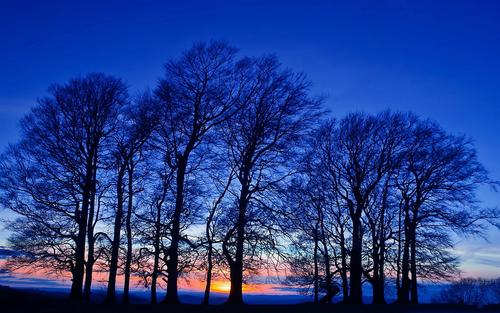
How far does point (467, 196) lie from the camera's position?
3117 centimetres

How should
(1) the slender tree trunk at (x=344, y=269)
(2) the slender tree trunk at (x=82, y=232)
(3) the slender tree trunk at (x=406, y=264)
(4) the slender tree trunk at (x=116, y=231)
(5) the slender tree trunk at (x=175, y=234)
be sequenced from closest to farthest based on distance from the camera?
(5) the slender tree trunk at (x=175, y=234)
(2) the slender tree trunk at (x=82, y=232)
(4) the slender tree trunk at (x=116, y=231)
(3) the slender tree trunk at (x=406, y=264)
(1) the slender tree trunk at (x=344, y=269)

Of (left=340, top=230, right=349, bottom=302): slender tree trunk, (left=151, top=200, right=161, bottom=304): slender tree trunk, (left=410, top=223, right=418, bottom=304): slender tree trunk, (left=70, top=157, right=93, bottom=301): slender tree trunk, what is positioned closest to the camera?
(left=151, top=200, right=161, bottom=304): slender tree trunk

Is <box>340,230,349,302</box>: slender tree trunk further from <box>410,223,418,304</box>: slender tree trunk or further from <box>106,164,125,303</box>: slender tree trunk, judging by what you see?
<box>106,164,125,303</box>: slender tree trunk

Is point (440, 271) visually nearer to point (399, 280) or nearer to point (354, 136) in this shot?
point (399, 280)

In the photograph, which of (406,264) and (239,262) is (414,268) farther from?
(239,262)

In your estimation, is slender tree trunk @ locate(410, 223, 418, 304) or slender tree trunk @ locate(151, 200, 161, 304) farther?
slender tree trunk @ locate(410, 223, 418, 304)

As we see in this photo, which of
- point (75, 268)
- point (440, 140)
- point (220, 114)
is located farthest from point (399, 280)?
point (75, 268)

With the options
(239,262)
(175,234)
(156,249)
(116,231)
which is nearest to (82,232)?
(116,231)

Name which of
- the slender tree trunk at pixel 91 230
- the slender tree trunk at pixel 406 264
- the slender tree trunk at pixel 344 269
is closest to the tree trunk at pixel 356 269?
the slender tree trunk at pixel 344 269

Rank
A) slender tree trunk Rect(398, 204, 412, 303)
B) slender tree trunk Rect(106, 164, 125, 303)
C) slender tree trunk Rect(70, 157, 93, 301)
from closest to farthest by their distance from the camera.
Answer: slender tree trunk Rect(70, 157, 93, 301), slender tree trunk Rect(106, 164, 125, 303), slender tree trunk Rect(398, 204, 412, 303)

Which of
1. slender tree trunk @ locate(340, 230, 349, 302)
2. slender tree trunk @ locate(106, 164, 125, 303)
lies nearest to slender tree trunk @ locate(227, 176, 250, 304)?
slender tree trunk @ locate(106, 164, 125, 303)

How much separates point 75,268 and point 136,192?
17.6 ft

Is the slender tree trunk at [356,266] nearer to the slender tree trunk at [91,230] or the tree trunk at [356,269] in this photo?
the tree trunk at [356,269]

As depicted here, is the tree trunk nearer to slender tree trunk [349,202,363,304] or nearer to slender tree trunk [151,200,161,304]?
slender tree trunk [349,202,363,304]
